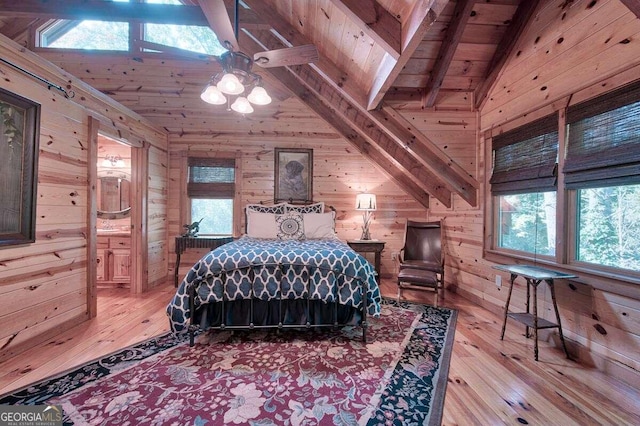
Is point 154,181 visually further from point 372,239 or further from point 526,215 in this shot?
point 526,215

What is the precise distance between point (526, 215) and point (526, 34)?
70.4 inches

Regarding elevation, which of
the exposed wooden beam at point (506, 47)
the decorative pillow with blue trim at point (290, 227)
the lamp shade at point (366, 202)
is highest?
the exposed wooden beam at point (506, 47)

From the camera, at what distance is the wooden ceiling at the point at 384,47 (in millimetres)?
1911

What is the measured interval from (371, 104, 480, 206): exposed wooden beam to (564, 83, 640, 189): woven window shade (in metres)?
1.12

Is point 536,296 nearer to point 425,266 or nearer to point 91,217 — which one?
point 425,266

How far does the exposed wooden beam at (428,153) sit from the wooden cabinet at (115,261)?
3913mm

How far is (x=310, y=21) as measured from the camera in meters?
2.61

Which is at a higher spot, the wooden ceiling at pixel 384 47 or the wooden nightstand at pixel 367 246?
the wooden ceiling at pixel 384 47

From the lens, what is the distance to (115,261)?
3.69m

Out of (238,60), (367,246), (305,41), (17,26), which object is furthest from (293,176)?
(17,26)

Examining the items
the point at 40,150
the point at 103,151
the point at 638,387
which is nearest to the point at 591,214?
the point at 638,387

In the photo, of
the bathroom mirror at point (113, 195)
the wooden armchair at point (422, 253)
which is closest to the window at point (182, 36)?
the bathroom mirror at point (113, 195)

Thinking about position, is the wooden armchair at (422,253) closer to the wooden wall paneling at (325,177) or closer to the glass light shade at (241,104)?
the wooden wall paneling at (325,177)

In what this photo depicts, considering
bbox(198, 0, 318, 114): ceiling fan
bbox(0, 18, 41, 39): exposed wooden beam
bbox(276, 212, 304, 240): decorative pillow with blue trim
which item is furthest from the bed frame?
bbox(0, 18, 41, 39): exposed wooden beam
